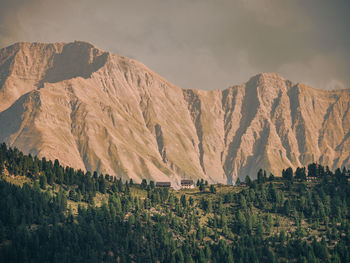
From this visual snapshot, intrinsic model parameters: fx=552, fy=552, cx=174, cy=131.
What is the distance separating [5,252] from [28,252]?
8804 millimetres

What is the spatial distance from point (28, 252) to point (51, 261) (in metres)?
9.05

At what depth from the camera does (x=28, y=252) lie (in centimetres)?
19550

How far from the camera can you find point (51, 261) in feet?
652

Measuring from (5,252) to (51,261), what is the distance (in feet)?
57.2

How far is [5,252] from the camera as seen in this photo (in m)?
190
